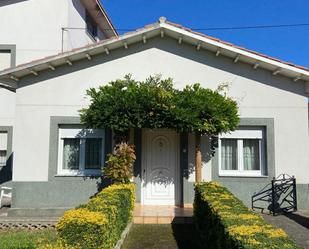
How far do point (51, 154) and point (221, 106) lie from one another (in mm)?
5627

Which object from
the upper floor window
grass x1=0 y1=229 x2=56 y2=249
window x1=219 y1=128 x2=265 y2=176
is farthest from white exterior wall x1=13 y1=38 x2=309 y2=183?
the upper floor window

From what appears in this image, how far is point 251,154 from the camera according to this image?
511 inches

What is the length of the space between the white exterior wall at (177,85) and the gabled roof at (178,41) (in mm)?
→ 207

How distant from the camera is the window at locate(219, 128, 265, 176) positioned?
12.9 metres

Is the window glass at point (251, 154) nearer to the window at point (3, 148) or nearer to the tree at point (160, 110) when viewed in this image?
the tree at point (160, 110)

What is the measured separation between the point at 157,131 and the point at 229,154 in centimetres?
250

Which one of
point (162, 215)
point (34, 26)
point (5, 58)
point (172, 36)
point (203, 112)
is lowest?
point (162, 215)

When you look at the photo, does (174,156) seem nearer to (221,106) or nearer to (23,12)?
(221,106)

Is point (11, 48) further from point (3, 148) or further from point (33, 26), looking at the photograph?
point (3, 148)

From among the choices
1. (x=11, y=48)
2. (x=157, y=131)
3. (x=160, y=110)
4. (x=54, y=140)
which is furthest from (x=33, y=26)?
(x=160, y=110)

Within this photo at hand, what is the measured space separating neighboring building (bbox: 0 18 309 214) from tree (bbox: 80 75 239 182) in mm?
1490

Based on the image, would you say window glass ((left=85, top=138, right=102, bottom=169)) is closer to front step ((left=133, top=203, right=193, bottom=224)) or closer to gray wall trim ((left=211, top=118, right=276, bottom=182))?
front step ((left=133, top=203, right=193, bottom=224))

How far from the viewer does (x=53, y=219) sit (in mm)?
11648

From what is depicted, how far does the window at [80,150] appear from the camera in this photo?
12945mm
